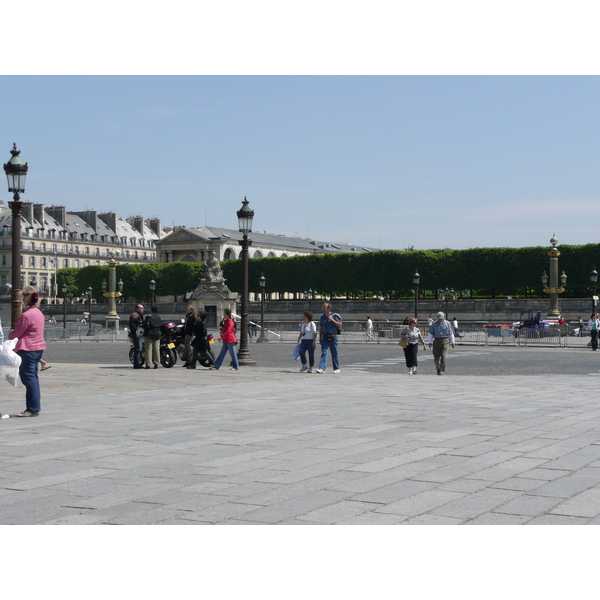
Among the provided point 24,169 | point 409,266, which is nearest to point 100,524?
point 24,169

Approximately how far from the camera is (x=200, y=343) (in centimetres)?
2000

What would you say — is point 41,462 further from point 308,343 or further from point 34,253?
point 34,253

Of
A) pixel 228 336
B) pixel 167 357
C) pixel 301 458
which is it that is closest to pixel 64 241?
pixel 167 357

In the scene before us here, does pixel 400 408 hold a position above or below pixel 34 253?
below

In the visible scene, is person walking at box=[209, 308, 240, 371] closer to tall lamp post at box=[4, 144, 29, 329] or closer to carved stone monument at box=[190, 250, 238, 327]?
tall lamp post at box=[4, 144, 29, 329]

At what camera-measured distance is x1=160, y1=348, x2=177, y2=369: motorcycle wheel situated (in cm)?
2056

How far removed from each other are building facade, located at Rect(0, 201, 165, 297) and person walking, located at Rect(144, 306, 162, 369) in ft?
307

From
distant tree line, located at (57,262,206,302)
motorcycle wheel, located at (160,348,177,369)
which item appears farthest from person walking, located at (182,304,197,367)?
distant tree line, located at (57,262,206,302)

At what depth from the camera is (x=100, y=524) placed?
502cm

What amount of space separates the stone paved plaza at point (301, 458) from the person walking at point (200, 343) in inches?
243

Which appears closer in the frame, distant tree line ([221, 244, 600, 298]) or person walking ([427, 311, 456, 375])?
person walking ([427, 311, 456, 375])

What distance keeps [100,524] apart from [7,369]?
5.83 meters

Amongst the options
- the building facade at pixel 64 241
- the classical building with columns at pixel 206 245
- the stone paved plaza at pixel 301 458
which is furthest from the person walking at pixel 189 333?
the classical building with columns at pixel 206 245
